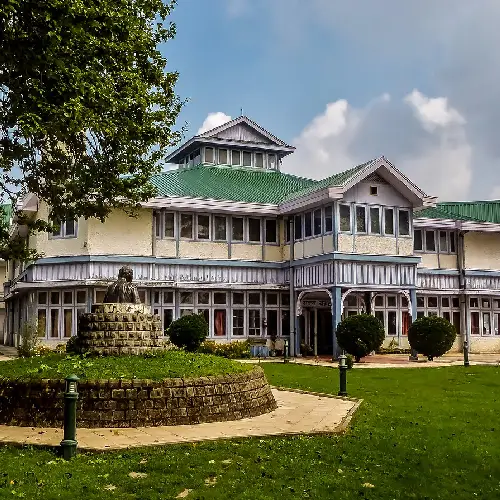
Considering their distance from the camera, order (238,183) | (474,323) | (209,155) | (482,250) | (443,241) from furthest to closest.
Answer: (209,155)
(482,250)
(474,323)
(443,241)
(238,183)

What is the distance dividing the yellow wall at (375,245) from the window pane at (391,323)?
488cm

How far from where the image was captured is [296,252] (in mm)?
31062

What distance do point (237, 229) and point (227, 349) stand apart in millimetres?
5917

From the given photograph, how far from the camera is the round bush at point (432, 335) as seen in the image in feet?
85.8

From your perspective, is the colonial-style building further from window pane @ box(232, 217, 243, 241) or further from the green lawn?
the green lawn

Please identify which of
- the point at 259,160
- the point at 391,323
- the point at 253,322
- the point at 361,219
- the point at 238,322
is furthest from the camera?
the point at 259,160

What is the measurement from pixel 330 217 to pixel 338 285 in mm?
3034

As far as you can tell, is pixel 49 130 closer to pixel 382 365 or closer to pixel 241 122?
pixel 382 365

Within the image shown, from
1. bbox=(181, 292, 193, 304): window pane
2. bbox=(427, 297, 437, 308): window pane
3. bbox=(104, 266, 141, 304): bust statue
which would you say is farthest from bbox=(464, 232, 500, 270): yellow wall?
bbox=(104, 266, 141, 304): bust statue

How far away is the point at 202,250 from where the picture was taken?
30438mm

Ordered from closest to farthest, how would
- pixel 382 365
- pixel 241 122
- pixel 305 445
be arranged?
1. pixel 305 445
2. pixel 382 365
3. pixel 241 122

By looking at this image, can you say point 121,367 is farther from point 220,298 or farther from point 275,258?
point 275,258

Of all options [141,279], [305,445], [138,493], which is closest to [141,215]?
[141,279]

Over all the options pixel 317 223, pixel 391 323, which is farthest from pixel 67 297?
pixel 391 323
